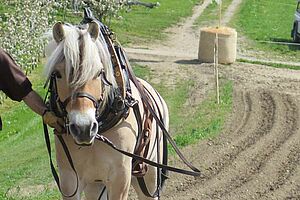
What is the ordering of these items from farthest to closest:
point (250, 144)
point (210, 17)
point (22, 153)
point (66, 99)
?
1. point (210, 17)
2. point (22, 153)
3. point (250, 144)
4. point (66, 99)

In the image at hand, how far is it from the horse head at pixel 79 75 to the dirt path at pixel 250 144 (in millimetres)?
4485

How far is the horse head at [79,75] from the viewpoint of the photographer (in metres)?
4.38

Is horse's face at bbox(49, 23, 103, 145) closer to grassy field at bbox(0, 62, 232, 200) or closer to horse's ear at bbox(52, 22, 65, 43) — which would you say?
horse's ear at bbox(52, 22, 65, 43)

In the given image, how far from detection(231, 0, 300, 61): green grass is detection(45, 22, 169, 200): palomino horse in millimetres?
18980

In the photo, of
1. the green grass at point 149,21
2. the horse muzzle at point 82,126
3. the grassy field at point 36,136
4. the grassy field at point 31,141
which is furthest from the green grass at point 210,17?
the horse muzzle at point 82,126

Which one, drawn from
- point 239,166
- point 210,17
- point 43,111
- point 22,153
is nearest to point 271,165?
point 239,166

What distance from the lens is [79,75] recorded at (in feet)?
14.7

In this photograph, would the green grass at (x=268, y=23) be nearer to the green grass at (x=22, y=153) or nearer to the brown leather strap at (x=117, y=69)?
the green grass at (x=22, y=153)

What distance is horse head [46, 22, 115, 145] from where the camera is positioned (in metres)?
4.38

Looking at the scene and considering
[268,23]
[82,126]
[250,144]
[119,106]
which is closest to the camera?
[82,126]

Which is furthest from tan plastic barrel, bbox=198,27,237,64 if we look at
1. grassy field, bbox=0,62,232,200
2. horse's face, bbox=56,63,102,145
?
horse's face, bbox=56,63,102,145

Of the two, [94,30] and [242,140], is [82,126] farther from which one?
[242,140]

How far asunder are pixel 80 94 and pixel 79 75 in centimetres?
13

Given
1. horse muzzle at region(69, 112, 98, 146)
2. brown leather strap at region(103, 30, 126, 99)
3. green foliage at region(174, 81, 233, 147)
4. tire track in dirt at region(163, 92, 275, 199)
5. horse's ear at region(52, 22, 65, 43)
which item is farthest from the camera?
green foliage at region(174, 81, 233, 147)
